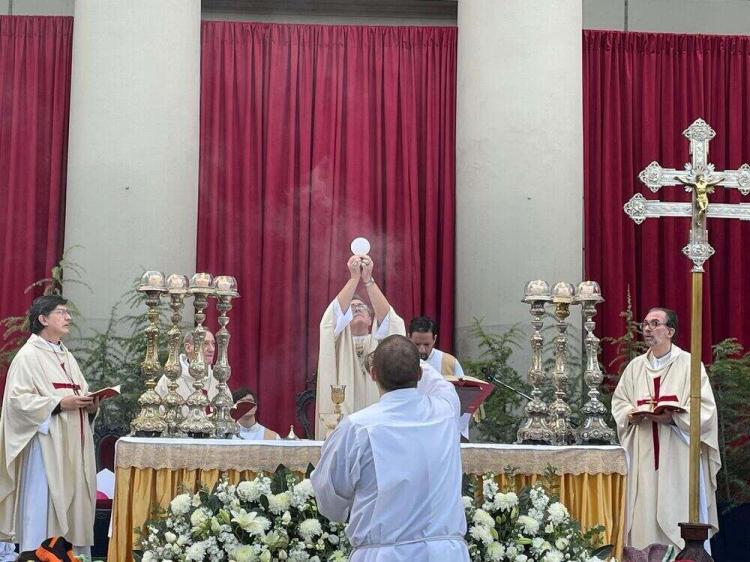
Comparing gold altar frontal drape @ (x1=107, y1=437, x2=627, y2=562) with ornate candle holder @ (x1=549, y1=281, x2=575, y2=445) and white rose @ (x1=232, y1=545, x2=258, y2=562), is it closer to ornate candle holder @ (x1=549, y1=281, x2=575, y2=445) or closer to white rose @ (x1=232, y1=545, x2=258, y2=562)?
ornate candle holder @ (x1=549, y1=281, x2=575, y2=445)

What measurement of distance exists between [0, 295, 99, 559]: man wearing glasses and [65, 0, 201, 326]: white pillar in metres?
2.32

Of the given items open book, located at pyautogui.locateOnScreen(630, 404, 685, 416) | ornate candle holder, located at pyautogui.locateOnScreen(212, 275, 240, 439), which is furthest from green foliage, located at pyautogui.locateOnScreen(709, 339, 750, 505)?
ornate candle holder, located at pyautogui.locateOnScreen(212, 275, 240, 439)

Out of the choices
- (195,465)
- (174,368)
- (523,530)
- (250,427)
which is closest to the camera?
(523,530)

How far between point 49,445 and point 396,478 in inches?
139

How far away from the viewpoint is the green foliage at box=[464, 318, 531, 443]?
30.3ft

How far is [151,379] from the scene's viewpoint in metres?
6.77

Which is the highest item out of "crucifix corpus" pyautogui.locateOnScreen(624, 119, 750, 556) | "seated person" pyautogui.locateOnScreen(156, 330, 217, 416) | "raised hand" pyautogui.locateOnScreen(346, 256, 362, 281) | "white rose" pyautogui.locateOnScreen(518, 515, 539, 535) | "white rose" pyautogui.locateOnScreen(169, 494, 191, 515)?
"crucifix corpus" pyautogui.locateOnScreen(624, 119, 750, 556)

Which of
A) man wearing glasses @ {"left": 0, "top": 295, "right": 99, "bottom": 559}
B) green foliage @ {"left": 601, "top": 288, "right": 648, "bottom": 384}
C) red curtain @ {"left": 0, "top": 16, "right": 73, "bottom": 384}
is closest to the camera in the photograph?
man wearing glasses @ {"left": 0, "top": 295, "right": 99, "bottom": 559}

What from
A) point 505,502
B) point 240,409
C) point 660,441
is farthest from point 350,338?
point 505,502

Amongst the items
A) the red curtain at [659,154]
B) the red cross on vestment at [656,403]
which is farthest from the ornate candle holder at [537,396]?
the red curtain at [659,154]

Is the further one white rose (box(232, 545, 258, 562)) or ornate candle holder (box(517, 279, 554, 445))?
ornate candle holder (box(517, 279, 554, 445))

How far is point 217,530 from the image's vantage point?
5.50 m

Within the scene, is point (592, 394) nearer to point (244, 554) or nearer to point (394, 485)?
point (244, 554)

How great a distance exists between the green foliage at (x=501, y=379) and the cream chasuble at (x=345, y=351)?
5.23ft
